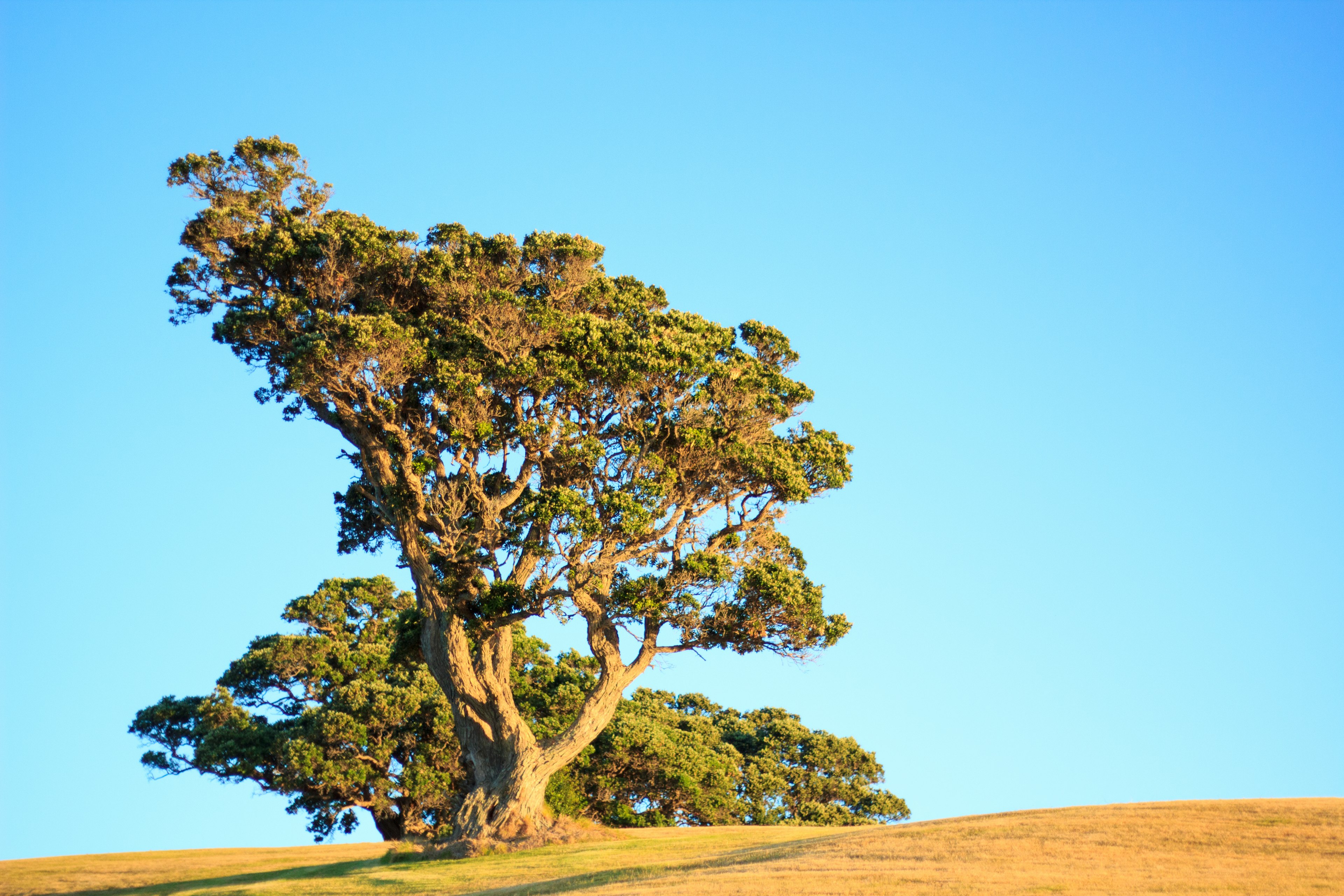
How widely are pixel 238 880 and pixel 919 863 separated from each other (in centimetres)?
1866

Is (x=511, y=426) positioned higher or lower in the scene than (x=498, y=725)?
higher

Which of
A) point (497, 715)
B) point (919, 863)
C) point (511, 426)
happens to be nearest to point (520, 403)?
point (511, 426)

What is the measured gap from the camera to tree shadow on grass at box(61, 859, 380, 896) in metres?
26.4

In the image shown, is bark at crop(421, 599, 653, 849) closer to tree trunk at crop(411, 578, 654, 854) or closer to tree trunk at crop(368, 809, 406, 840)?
tree trunk at crop(411, 578, 654, 854)

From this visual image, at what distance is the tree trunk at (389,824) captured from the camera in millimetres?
35531

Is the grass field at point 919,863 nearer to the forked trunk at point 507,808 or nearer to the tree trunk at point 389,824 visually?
the forked trunk at point 507,808

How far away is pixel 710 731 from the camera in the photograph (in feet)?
151

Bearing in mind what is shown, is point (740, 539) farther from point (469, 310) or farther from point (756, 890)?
point (756, 890)

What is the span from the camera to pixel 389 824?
35906mm

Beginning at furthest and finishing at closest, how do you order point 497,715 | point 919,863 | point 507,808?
point 497,715 → point 507,808 → point 919,863

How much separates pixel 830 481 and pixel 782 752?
2321 centimetres

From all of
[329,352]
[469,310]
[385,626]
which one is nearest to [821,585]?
[469,310]

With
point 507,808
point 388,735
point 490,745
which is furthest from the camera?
point 388,735

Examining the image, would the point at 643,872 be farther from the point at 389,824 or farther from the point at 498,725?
the point at 389,824
